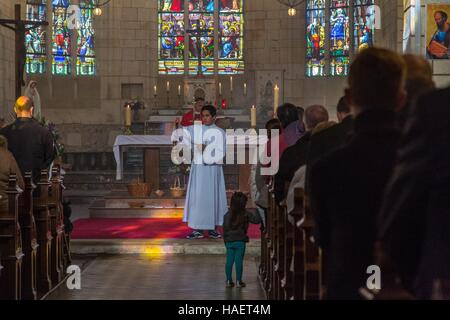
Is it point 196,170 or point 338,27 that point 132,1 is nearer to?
point 338,27

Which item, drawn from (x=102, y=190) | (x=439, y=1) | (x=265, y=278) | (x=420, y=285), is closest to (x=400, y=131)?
(x=420, y=285)

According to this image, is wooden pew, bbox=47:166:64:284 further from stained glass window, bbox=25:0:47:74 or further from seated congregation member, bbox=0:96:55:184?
stained glass window, bbox=25:0:47:74

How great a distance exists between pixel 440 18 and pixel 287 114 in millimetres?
3769

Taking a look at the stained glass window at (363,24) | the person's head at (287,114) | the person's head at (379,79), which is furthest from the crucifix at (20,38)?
the person's head at (379,79)

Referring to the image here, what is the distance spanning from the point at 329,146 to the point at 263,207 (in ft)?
14.4

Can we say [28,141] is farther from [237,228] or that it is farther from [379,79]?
[379,79]

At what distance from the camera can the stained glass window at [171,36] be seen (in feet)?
71.8

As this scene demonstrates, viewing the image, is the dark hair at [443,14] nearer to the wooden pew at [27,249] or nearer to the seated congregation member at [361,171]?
the wooden pew at [27,249]

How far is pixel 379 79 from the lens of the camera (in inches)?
107

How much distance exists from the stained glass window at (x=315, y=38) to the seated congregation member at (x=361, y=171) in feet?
61.1

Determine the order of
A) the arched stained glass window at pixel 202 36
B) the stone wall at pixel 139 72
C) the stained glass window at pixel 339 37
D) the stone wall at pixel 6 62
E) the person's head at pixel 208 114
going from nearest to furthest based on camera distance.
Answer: the person's head at pixel 208 114, the stone wall at pixel 6 62, the stained glass window at pixel 339 37, the stone wall at pixel 139 72, the arched stained glass window at pixel 202 36

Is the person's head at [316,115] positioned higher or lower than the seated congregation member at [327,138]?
higher

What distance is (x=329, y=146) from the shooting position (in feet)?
14.0

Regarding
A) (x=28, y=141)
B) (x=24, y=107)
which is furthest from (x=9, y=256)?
(x=24, y=107)
